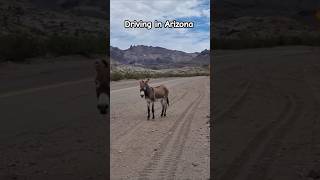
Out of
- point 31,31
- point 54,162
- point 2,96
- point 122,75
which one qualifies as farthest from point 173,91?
point 31,31

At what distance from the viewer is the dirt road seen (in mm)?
8711

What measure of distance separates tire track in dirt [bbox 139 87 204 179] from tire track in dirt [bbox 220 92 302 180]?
0.89 metres

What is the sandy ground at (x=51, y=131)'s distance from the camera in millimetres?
9016

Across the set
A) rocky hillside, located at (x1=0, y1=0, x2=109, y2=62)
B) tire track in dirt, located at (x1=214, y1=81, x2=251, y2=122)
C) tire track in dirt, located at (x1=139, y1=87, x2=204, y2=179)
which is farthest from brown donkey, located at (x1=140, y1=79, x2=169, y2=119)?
rocky hillside, located at (x1=0, y1=0, x2=109, y2=62)

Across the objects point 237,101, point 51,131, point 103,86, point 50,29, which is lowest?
point 51,131

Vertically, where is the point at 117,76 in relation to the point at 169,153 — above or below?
above

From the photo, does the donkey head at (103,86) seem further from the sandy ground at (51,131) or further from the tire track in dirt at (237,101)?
the tire track in dirt at (237,101)

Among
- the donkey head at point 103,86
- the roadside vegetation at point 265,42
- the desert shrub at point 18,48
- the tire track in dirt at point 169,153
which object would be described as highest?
the roadside vegetation at point 265,42

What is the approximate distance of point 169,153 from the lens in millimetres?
10055

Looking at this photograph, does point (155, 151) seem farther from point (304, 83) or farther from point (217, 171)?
point (304, 83)

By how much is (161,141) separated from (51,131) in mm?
2820

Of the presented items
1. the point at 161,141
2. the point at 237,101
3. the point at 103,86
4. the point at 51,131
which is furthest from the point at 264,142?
the point at 237,101

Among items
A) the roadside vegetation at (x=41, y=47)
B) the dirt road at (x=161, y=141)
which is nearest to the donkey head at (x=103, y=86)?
the dirt road at (x=161, y=141)

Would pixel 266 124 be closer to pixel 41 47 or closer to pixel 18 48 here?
pixel 18 48
